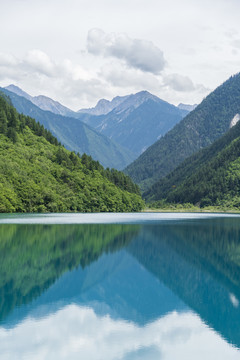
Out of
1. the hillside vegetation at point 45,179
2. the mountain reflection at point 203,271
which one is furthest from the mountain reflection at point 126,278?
the hillside vegetation at point 45,179

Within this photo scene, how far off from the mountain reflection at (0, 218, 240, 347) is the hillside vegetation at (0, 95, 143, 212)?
293 ft

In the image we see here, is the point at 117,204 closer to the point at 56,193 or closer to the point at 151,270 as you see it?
the point at 56,193

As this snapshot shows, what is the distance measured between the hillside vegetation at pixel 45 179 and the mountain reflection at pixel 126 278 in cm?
8921

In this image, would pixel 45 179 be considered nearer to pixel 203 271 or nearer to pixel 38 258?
pixel 38 258

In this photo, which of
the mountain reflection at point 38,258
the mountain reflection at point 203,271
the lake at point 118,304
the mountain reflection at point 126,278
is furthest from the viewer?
the mountain reflection at point 38,258

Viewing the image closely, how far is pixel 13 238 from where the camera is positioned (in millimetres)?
48344

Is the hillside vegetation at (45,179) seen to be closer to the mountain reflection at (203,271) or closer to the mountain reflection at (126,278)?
the mountain reflection at (203,271)

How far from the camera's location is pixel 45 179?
153875 mm

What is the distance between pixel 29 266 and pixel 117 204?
151m

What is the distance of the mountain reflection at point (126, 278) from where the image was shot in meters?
20.9

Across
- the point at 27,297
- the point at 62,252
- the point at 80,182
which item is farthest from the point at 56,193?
the point at 27,297

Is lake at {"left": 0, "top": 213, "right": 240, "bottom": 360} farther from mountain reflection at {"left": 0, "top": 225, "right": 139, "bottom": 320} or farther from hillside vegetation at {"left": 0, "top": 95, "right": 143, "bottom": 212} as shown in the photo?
hillside vegetation at {"left": 0, "top": 95, "right": 143, "bottom": 212}

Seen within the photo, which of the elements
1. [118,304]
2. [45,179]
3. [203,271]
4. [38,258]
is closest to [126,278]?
[203,271]

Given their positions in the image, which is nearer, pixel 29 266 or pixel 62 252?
pixel 29 266
